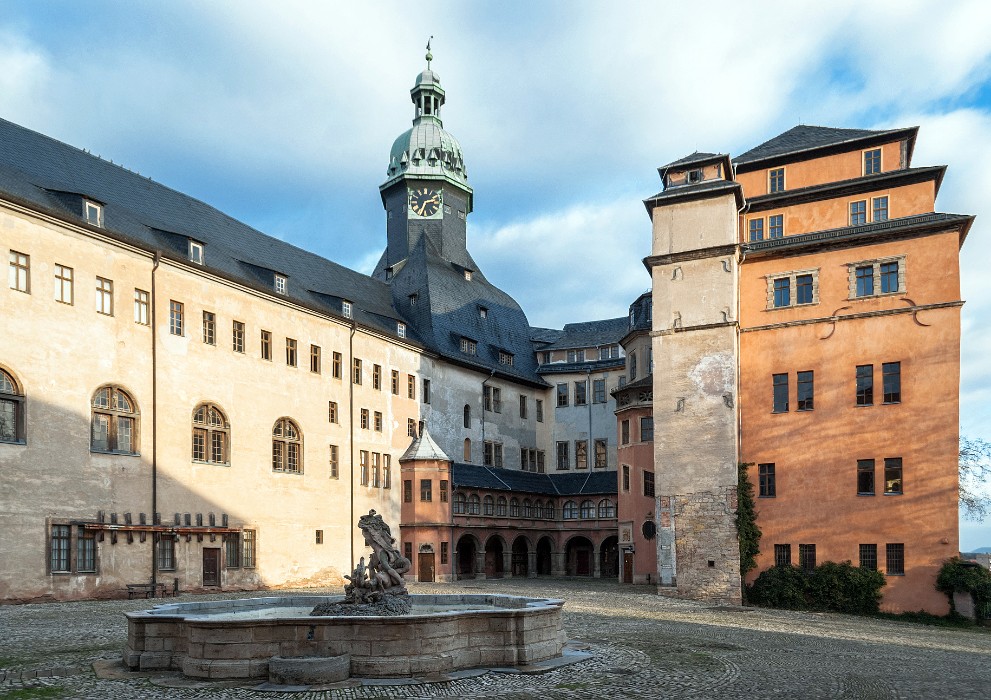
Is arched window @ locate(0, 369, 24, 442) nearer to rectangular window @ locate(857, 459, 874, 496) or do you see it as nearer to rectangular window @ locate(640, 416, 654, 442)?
rectangular window @ locate(640, 416, 654, 442)

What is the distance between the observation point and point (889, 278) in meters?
32.4

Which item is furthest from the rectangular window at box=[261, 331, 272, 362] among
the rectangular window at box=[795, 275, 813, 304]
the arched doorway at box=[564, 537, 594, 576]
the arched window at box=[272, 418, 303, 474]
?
the arched doorway at box=[564, 537, 594, 576]

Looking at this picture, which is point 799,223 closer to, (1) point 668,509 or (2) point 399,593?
(1) point 668,509

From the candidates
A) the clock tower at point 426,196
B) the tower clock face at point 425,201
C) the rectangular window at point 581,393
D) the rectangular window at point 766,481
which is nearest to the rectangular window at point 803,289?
the rectangular window at point 766,481

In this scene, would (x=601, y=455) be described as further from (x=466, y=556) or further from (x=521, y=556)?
(x=466, y=556)

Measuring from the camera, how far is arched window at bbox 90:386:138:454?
3244 centimetres

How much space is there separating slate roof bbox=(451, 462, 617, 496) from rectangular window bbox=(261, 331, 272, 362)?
1410 centimetres

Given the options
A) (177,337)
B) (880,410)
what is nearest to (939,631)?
(880,410)

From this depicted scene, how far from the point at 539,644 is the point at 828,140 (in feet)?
90.2

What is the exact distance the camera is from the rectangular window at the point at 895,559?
1199 inches

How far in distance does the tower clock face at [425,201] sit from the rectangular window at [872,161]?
35395 mm

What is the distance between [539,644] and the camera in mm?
15297

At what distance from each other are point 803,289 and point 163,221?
27.7m

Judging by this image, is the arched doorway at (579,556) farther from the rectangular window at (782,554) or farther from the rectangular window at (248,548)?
the rectangular window at (782,554)
